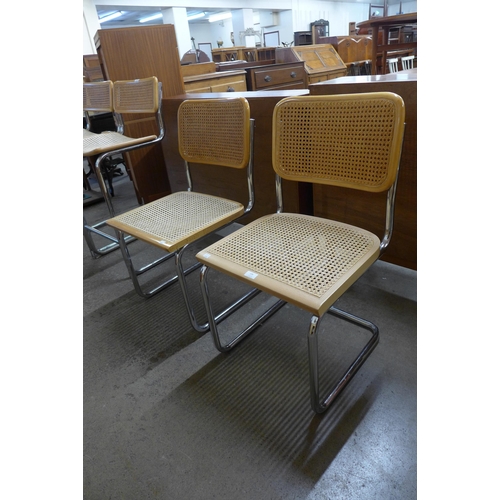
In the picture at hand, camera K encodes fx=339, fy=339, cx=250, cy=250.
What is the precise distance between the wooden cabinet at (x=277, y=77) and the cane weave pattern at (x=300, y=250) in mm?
2202

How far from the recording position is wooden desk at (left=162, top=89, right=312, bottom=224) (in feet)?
4.90

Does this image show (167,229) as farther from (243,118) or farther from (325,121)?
(325,121)

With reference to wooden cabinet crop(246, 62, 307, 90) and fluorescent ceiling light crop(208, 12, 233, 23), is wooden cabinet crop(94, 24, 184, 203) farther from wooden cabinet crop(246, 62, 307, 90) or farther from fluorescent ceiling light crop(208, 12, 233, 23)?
fluorescent ceiling light crop(208, 12, 233, 23)

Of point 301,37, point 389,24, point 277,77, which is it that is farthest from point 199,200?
point 301,37

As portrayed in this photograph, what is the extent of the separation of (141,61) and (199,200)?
1359mm

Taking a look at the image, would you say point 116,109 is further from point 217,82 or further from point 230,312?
point 230,312

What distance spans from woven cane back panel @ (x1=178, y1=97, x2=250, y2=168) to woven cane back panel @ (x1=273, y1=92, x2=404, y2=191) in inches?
6.7

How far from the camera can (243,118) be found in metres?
1.24

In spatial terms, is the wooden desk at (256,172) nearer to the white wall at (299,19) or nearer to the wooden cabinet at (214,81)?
the wooden cabinet at (214,81)

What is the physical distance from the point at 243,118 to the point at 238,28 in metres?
12.1

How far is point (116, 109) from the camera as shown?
2.00m

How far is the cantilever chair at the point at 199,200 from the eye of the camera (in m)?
1.20

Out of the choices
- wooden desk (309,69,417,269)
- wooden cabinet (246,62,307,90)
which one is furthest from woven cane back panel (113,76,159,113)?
wooden cabinet (246,62,307,90)

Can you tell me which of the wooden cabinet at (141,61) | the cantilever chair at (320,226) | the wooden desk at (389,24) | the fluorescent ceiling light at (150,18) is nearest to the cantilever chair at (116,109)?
the wooden cabinet at (141,61)
